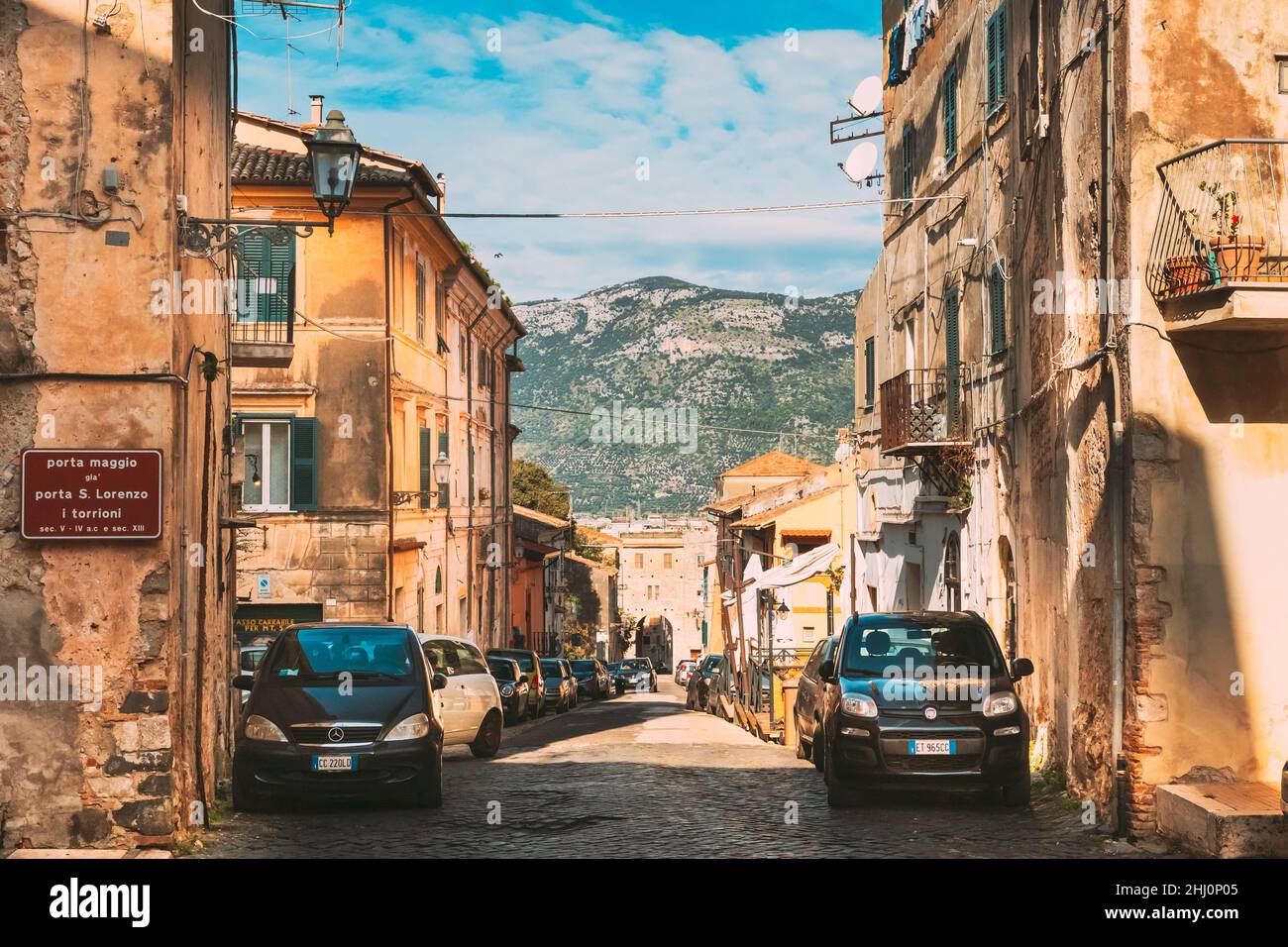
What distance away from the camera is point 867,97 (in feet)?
78.9

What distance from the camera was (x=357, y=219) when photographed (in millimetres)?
25297

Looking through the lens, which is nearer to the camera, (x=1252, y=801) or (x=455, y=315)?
(x=1252, y=801)

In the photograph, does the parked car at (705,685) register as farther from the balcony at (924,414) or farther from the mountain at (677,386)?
the mountain at (677,386)

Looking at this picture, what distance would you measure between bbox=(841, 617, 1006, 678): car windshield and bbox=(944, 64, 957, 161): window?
374 inches

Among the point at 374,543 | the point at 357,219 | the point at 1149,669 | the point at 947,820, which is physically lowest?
the point at 947,820

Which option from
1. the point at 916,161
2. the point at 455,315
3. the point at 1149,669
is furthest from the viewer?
the point at 455,315

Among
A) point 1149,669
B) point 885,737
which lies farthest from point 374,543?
point 1149,669

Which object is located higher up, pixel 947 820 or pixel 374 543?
pixel 374 543

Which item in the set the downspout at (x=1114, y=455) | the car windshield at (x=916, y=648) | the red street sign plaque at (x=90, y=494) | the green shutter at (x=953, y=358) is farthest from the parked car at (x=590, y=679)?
the red street sign plaque at (x=90, y=494)

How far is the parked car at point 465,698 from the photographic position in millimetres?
16906

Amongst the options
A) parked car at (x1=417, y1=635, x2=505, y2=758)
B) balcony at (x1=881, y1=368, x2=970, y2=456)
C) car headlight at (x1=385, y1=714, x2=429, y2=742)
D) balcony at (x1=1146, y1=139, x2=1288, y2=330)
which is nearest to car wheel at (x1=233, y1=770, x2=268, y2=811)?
car headlight at (x1=385, y1=714, x2=429, y2=742)

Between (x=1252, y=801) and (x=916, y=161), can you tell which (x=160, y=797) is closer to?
(x=1252, y=801)

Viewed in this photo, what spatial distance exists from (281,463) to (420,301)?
5.14 meters
